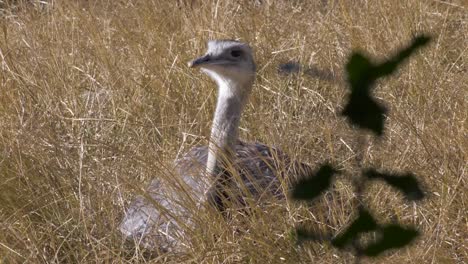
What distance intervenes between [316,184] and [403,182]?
104mm

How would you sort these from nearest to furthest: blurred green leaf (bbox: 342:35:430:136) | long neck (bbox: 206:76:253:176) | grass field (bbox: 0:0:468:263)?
blurred green leaf (bbox: 342:35:430:136), grass field (bbox: 0:0:468:263), long neck (bbox: 206:76:253:176)

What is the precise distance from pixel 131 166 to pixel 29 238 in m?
0.65

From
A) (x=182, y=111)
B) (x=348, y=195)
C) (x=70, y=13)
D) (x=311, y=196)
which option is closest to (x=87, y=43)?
(x=70, y=13)

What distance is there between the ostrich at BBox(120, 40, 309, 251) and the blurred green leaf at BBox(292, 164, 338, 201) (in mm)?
1742

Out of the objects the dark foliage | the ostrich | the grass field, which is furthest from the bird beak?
the dark foliage

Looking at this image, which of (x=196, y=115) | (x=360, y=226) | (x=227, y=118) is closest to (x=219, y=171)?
(x=227, y=118)

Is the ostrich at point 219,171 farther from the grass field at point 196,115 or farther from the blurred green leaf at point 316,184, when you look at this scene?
the blurred green leaf at point 316,184

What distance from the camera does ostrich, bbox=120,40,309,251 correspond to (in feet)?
10.2

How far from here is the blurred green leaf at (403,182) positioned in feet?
4.09

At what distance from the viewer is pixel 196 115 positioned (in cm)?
405

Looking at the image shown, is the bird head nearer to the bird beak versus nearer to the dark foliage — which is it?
the bird beak

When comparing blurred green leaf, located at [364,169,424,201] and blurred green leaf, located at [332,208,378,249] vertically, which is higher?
blurred green leaf, located at [364,169,424,201]

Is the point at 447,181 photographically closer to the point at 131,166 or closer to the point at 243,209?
the point at 243,209

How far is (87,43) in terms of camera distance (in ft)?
16.0
